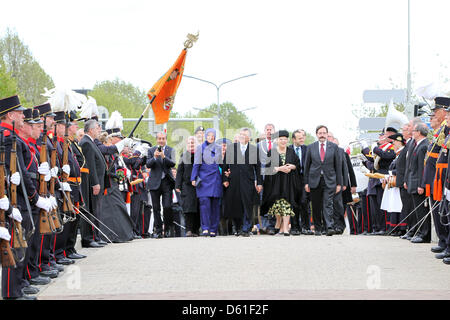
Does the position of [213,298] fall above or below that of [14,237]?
below

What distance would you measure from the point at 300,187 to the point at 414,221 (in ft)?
8.95

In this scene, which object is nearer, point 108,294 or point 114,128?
point 108,294

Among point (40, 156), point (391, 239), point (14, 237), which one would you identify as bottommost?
point (391, 239)

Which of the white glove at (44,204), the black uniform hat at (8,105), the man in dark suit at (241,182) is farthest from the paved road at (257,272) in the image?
the man in dark suit at (241,182)

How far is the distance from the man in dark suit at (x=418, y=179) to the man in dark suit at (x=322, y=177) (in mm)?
1922

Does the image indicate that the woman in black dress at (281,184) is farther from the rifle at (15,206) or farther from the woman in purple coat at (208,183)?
the rifle at (15,206)

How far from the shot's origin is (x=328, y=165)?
15.7 meters

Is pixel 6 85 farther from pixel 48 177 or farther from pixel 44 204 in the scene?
pixel 44 204

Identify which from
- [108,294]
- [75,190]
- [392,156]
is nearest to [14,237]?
[108,294]

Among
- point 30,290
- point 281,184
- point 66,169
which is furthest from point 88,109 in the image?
point 30,290

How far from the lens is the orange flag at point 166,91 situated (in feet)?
61.5

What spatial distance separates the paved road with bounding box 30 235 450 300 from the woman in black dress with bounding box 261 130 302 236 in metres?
2.15

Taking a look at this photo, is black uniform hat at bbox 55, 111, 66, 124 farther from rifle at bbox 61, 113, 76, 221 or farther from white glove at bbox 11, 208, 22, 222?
white glove at bbox 11, 208, 22, 222

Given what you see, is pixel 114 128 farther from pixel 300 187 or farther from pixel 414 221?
pixel 414 221
